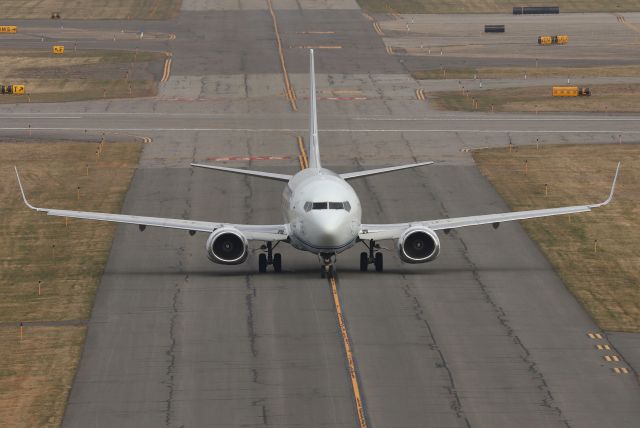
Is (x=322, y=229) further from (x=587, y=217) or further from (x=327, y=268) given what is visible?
(x=587, y=217)

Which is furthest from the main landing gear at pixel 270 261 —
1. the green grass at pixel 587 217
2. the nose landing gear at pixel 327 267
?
the green grass at pixel 587 217

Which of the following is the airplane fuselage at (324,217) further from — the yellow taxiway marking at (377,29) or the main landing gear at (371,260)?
the yellow taxiway marking at (377,29)

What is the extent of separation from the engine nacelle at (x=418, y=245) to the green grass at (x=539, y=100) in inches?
2164

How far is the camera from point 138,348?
5300 centimetres

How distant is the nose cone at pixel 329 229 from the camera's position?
2279 inches

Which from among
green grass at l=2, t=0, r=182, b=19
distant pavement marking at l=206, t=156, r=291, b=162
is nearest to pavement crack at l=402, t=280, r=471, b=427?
distant pavement marking at l=206, t=156, r=291, b=162

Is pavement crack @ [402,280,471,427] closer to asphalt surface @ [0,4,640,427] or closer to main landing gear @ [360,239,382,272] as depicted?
asphalt surface @ [0,4,640,427]

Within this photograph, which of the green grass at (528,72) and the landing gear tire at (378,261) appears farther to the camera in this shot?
the green grass at (528,72)

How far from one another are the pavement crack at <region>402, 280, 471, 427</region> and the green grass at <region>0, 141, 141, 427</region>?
12526 millimetres

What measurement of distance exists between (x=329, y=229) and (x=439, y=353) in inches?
325

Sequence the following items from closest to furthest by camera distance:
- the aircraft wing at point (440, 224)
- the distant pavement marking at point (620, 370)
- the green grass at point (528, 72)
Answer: the distant pavement marking at point (620, 370), the aircraft wing at point (440, 224), the green grass at point (528, 72)

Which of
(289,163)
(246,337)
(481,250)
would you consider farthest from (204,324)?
(289,163)

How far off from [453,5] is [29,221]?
116 meters

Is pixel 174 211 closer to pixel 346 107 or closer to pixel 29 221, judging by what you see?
pixel 29 221
